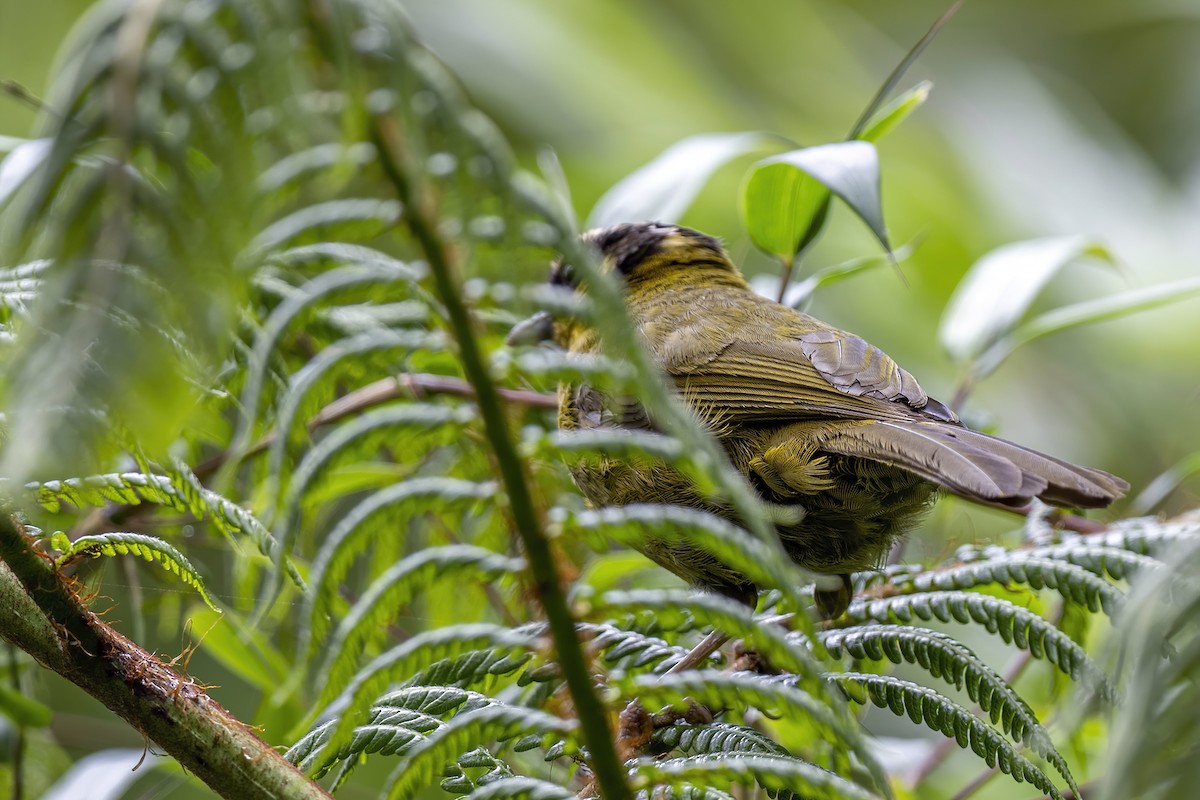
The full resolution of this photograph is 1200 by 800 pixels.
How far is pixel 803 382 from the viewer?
2062mm

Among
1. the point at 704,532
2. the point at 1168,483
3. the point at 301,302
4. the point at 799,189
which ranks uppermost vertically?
the point at 799,189

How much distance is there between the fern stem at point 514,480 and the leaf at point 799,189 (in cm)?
97

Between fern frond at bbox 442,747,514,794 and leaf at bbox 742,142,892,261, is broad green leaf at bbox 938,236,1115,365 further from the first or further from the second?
fern frond at bbox 442,747,514,794

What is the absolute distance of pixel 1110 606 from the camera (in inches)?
55.1

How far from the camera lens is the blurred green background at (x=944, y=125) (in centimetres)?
661

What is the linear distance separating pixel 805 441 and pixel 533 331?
0.75 metres

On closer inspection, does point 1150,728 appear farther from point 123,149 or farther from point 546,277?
point 546,277

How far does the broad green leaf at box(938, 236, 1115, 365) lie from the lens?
2.19 metres

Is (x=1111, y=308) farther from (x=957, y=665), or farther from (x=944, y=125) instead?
(x=944, y=125)

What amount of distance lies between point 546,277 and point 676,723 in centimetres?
152

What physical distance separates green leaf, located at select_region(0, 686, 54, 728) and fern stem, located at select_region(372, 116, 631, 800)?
1.00 metres

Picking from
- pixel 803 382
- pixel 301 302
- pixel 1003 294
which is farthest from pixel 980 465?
pixel 301 302

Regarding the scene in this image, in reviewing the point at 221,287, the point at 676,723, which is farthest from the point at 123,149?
the point at 676,723

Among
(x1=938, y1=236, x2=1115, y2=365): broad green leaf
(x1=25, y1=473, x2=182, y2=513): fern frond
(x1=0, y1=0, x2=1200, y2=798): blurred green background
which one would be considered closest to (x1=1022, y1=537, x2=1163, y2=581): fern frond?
(x1=938, y1=236, x2=1115, y2=365): broad green leaf
